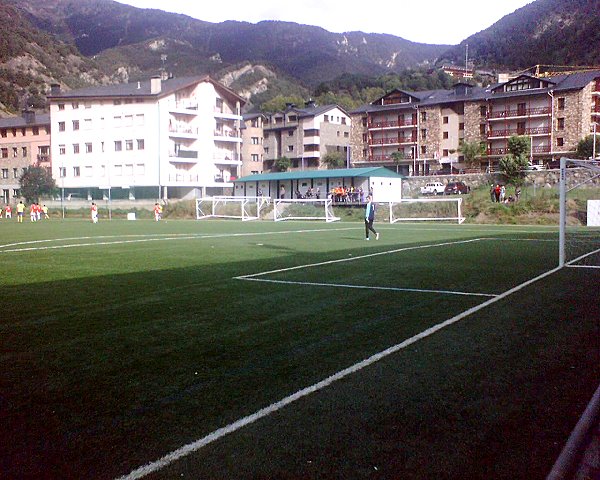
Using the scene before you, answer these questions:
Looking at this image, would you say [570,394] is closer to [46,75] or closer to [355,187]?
[355,187]

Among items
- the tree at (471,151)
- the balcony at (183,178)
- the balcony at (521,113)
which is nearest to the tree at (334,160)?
the tree at (471,151)

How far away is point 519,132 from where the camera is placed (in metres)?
75.4

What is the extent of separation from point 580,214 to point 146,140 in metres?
52.2

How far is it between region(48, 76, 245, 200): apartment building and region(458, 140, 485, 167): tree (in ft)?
95.2

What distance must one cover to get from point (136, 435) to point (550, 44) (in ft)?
471

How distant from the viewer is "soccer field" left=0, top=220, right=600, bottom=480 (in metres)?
4.16

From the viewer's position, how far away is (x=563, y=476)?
3773mm

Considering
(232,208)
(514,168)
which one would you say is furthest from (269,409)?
(514,168)

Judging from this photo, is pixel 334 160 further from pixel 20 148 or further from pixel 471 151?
pixel 20 148

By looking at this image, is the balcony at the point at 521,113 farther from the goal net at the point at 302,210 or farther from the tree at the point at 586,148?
the goal net at the point at 302,210

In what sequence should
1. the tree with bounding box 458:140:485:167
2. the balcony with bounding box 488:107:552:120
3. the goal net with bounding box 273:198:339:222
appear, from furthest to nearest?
the tree with bounding box 458:140:485:167 → the balcony with bounding box 488:107:552:120 → the goal net with bounding box 273:198:339:222

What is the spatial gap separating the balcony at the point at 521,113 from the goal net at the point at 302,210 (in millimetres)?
34667

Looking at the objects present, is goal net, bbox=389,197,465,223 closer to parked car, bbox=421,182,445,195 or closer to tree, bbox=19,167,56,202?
parked car, bbox=421,182,445,195

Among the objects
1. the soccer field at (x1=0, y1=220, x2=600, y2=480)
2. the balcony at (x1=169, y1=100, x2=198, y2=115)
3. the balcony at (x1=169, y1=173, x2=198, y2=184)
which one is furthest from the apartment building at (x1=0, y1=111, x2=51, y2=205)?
the soccer field at (x1=0, y1=220, x2=600, y2=480)
